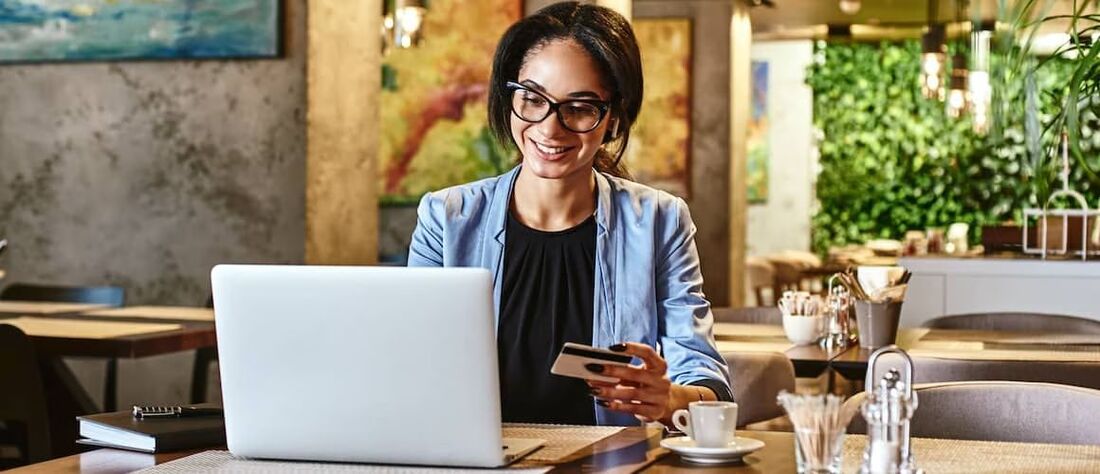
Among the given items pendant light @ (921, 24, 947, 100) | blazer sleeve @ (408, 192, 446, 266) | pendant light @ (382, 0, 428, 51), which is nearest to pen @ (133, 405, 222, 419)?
blazer sleeve @ (408, 192, 446, 266)

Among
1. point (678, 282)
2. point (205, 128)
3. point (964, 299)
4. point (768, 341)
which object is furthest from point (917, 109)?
point (678, 282)

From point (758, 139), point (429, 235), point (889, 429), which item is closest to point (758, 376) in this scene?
point (429, 235)

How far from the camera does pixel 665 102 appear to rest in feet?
33.4

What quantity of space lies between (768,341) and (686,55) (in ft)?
20.9

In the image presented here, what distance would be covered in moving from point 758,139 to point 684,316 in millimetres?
13464

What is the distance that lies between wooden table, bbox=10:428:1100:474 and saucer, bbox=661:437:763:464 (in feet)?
0.05

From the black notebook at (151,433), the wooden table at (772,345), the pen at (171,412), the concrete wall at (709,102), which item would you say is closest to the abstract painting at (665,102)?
the concrete wall at (709,102)

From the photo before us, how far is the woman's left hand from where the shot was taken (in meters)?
2.10

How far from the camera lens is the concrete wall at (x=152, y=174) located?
20.1 ft

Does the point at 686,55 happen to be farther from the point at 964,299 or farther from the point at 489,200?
the point at 489,200

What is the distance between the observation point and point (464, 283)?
1.72 meters

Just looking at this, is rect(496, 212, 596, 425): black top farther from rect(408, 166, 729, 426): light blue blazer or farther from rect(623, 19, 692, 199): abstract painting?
rect(623, 19, 692, 199): abstract painting

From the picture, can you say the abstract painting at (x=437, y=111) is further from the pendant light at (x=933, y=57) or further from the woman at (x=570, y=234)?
the woman at (x=570, y=234)

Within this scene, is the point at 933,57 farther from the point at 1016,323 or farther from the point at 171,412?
the point at 171,412
